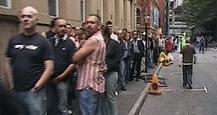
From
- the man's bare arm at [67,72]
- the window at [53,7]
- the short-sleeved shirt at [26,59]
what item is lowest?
the man's bare arm at [67,72]

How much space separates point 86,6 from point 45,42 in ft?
41.6

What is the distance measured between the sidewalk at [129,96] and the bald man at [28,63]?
16.7 feet

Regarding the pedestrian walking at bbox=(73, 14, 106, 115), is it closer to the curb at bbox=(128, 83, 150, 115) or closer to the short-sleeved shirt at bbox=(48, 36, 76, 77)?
the short-sleeved shirt at bbox=(48, 36, 76, 77)

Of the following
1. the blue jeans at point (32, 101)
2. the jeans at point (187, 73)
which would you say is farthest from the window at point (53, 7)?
the blue jeans at point (32, 101)

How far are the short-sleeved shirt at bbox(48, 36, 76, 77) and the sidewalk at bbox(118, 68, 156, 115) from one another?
10.3 ft

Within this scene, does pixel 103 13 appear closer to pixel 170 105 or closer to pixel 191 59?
pixel 191 59

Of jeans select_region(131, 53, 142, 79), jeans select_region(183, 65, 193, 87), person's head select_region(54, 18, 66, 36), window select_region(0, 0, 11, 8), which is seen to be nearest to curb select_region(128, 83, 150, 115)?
jeans select_region(183, 65, 193, 87)

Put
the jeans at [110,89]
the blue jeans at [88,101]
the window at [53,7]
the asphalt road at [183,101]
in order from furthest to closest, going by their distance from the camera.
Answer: the window at [53,7] → the asphalt road at [183,101] → the jeans at [110,89] → the blue jeans at [88,101]

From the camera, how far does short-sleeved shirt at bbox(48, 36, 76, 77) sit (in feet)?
26.1

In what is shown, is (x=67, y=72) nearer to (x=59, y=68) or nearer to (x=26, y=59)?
(x=59, y=68)

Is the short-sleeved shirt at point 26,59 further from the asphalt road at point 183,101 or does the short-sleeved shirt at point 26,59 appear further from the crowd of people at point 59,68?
the asphalt road at point 183,101

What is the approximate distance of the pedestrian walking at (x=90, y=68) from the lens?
22.2ft

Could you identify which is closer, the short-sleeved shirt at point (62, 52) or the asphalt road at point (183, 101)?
the short-sleeved shirt at point (62, 52)

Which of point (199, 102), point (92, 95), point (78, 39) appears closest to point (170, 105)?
point (199, 102)
